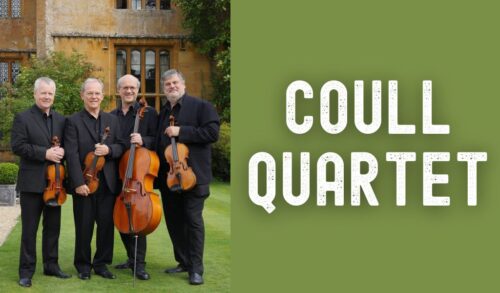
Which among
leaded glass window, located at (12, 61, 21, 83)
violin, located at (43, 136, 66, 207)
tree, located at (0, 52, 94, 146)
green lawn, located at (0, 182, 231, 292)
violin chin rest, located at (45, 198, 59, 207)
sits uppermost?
leaded glass window, located at (12, 61, 21, 83)

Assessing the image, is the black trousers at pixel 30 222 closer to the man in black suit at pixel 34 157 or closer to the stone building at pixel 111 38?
the man in black suit at pixel 34 157

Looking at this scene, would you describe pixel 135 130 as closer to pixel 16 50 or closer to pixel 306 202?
pixel 306 202

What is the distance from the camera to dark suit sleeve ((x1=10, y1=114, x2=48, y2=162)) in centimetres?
655

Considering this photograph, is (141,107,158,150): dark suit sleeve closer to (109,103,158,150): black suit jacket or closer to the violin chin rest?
(109,103,158,150): black suit jacket

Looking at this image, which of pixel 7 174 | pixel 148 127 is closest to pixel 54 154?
pixel 148 127

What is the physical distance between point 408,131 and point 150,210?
2.19m

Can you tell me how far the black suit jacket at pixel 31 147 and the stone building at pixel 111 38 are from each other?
1764cm

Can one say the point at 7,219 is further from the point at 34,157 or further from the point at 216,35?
the point at 216,35

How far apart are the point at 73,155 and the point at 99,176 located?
0.32 m

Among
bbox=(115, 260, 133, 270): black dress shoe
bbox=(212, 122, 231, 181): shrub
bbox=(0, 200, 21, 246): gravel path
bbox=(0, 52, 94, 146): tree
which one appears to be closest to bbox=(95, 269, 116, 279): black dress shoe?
bbox=(115, 260, 133, 270): black dress shoe

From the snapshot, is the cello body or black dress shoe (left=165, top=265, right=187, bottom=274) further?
black dress shoe (left=165, top=265, right=187, bottom=274)

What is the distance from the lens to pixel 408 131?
6.02 m

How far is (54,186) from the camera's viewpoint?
6633mm

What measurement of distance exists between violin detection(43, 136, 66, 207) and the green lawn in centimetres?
70
